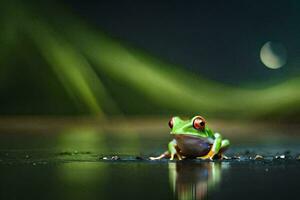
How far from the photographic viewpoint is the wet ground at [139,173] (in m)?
5.23

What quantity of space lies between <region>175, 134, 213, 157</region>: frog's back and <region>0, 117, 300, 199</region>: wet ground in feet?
0.52

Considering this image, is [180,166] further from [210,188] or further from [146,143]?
[146,143]

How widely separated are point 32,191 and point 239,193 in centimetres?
156

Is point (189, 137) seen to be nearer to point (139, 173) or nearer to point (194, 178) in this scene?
point (139, 173)

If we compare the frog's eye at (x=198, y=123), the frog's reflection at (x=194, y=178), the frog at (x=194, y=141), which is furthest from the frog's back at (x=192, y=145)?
the frog's reflection at (x=194, y=178)

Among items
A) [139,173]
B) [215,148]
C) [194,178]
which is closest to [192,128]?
[215,148]

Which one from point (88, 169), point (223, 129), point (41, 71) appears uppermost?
point (41, 71)

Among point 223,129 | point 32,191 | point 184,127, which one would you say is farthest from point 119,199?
point 223,129

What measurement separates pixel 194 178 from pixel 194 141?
68.8 inches

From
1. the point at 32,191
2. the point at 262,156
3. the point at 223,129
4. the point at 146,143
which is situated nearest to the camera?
the point at 32,191

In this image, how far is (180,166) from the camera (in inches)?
290

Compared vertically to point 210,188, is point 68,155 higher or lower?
higher

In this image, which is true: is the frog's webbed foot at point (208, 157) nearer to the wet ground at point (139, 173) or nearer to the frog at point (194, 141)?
the frog at point (194, 141)

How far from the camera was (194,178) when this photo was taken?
242 inches
